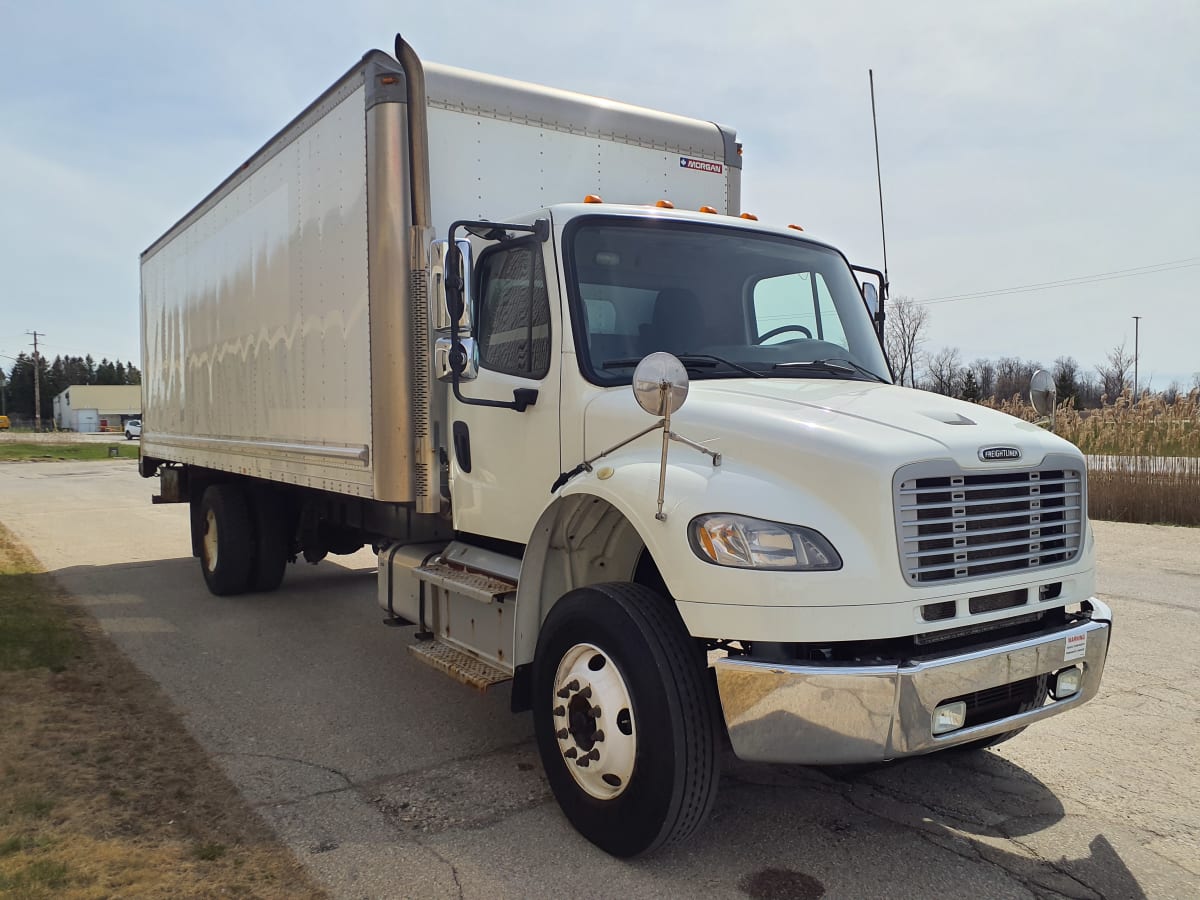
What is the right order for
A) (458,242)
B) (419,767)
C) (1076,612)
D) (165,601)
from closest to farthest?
(1076,612)
(458,242)
(419,767)
(165,601)

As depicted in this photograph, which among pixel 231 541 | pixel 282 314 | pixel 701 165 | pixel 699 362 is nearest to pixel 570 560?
pixel 699 362

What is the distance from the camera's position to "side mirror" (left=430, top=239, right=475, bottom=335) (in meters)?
4.14

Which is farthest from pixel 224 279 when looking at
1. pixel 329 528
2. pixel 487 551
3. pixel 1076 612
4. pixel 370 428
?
pixel 1076 612

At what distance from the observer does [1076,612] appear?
12.5 feet

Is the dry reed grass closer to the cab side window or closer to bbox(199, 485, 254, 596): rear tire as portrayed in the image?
bbox(199, 485, 254, 596): rear tire

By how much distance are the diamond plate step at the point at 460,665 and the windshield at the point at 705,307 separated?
1.53 metres

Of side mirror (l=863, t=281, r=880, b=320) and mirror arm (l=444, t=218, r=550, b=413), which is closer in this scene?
mirror arm (l=444, t=218, r=550, b=413)

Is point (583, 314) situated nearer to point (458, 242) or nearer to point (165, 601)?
point (458, 242)

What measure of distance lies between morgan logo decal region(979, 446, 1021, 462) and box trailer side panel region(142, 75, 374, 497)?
10.6 feet

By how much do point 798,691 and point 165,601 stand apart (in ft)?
23.6

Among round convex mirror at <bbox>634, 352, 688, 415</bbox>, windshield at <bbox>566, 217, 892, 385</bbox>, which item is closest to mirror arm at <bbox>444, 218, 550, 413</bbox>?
windshield at <bbox>566, 217, 892, 385</bbox>

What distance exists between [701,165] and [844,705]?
4.08 metres

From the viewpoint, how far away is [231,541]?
27.7 ft

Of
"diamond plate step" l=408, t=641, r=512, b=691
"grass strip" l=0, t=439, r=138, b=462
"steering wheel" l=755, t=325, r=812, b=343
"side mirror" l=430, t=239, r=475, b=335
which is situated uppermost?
"side mirror" l=430, t=239, r=475, b=335
